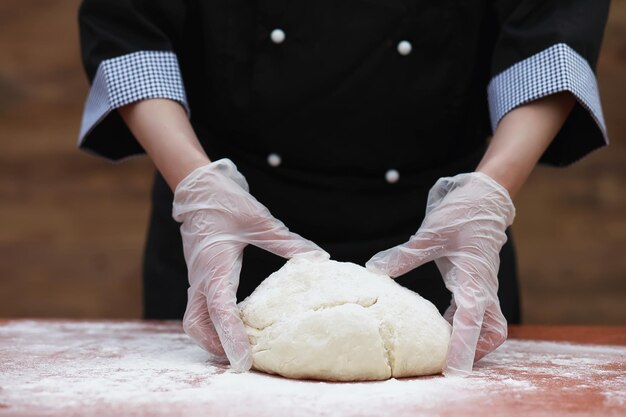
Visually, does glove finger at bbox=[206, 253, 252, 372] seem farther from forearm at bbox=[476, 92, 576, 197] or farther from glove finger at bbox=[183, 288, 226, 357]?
forearm at bbox=[476, 92, 576, 197]

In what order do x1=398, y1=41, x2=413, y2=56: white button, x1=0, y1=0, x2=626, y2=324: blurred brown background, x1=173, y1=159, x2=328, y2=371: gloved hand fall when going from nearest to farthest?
x1=173, y1=159, x2=328, y2=371: gloved hand
x1=398, y1=41, x2=413, y2=56: white button
x1=0, y1=0, x2=626, y2=324: blurred brown background

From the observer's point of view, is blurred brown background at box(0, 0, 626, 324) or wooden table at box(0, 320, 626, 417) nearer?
wooden table at box(0, 320, 626, 417)

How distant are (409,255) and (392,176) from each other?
409mm

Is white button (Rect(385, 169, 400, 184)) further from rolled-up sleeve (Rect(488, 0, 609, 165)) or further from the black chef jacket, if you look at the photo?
rolled-up sleeve (Rect(488, 0, 609, 165))

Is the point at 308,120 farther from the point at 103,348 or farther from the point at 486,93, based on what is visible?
the point at 103,348

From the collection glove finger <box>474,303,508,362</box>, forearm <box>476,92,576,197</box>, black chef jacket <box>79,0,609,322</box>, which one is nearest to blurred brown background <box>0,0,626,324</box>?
black chef jacket <box>79,0,609,322</box>

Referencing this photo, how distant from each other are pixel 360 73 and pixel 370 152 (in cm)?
16

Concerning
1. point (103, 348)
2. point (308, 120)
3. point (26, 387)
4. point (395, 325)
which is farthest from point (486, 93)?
point (26, 387)

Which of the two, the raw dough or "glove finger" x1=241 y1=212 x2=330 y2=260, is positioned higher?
"glove finger" x1=241 y1=212 x2=330 y2=260

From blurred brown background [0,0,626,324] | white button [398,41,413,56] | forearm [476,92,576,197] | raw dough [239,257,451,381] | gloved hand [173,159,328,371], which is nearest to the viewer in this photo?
raw dough [239,257,451,381]

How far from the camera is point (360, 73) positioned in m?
1.65

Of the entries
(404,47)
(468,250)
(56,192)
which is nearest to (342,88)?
(404,47)

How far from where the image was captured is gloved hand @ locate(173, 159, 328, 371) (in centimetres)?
130

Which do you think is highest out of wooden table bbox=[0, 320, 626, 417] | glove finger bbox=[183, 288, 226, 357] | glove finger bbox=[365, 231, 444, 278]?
glove finger bbox=[365, 231, 444, 278]
